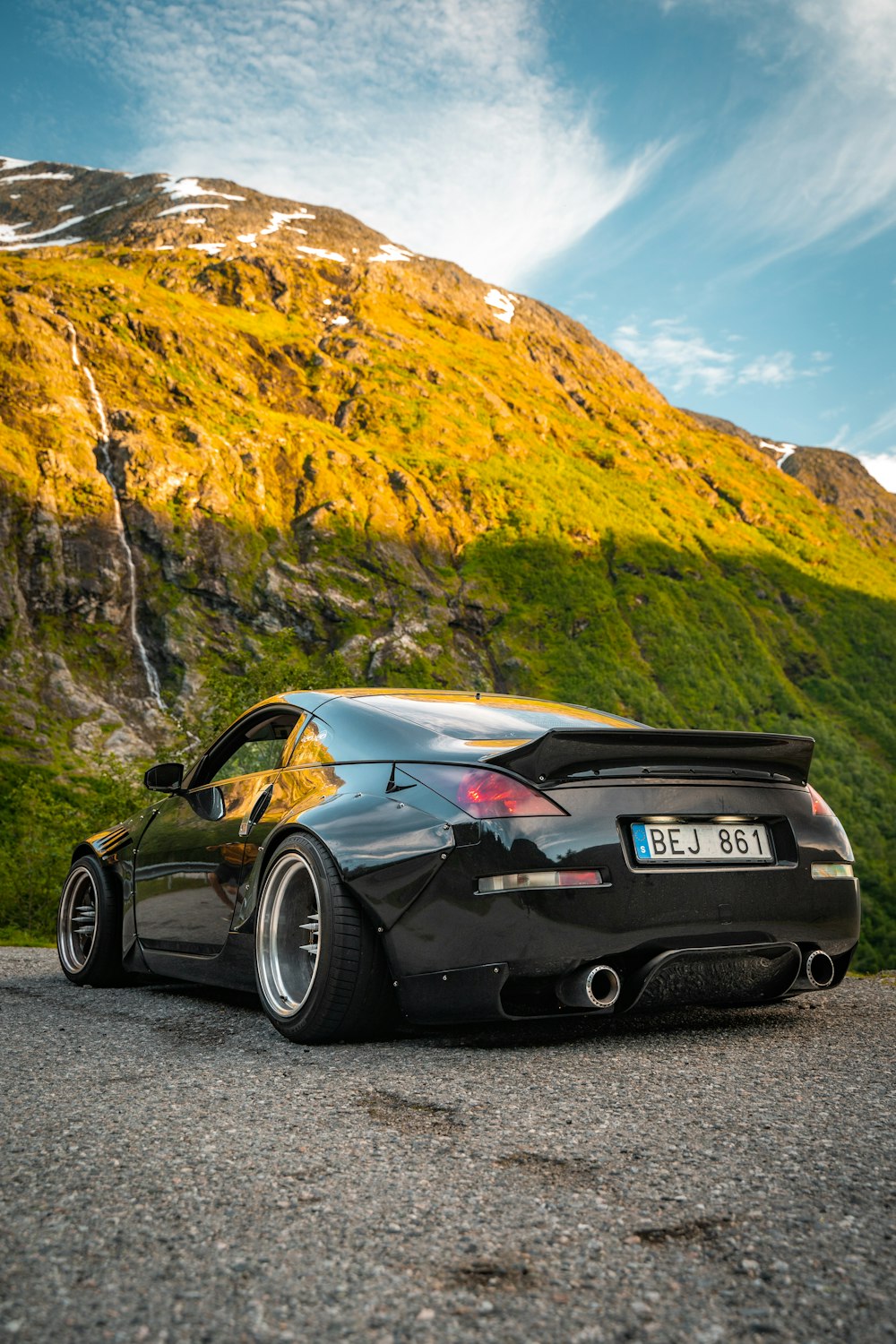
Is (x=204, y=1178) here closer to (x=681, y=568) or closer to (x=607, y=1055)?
(x=607, y=1055)

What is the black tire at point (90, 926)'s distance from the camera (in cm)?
539

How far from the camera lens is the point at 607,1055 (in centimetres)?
335

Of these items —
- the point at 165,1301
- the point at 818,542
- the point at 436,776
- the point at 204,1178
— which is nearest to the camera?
the point at 165,1301

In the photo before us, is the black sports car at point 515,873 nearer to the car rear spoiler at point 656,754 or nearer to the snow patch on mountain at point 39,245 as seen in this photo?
the car rear spoiler at point 656,754

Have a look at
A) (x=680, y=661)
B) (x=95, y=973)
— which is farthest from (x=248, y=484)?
(x=95, y=973)

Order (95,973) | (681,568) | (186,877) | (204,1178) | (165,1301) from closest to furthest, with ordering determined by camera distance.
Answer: (165,1301) → (204,1178) → (186,877) → (95,973) → (681,568)

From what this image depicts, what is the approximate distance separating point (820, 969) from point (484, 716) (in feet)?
4.93

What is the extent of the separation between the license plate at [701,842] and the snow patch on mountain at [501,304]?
157413 mm

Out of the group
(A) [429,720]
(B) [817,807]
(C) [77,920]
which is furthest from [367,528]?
(B) [817,807]

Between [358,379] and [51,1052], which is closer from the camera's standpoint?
[51,1052]

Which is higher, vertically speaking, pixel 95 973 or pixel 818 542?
pixel 818 542

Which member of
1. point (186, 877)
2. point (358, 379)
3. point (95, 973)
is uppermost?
point (358, 379)

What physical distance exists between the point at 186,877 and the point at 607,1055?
82.0 inches

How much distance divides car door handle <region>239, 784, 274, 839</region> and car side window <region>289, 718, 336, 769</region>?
0.14 metres
